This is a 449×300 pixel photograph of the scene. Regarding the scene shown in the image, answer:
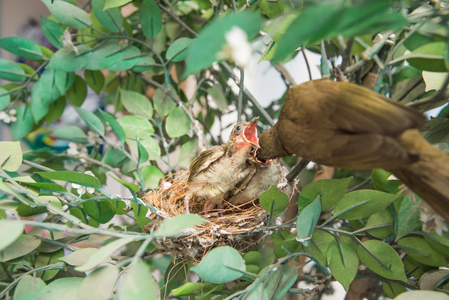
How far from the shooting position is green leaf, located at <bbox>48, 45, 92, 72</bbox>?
31.1 inches

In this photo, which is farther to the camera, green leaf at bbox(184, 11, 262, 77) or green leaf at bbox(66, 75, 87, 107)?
green leaf at bbox(66, 75, 87, 107)

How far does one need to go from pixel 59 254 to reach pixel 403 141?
0.60 metres

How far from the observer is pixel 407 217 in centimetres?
52

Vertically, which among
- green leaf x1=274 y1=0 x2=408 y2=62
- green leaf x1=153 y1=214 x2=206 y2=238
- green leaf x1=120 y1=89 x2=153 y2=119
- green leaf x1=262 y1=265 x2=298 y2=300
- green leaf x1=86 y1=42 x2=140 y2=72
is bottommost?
green leaf x1=262 y1=265 x2=298 y2=300

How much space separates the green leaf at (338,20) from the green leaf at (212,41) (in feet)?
0.12

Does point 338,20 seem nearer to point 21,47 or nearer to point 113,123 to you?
point 113,123

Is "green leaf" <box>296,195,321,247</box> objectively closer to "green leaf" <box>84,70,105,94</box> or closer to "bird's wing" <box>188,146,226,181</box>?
"bird's wing" <box>188,146,226,181</box>

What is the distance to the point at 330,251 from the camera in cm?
56

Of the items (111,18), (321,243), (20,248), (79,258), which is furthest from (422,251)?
(111,18)

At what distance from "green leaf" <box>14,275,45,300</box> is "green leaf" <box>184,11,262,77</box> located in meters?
0.44

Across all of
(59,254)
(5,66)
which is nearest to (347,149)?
(59,254)

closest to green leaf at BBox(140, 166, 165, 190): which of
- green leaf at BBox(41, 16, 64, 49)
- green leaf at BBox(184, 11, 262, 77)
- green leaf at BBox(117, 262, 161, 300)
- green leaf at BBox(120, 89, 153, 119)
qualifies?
green leaf at BBox(120, 89, 153, 119)

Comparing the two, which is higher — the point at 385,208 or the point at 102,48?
the point at 102,48

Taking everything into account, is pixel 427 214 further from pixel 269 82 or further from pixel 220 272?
pixel 269 82
